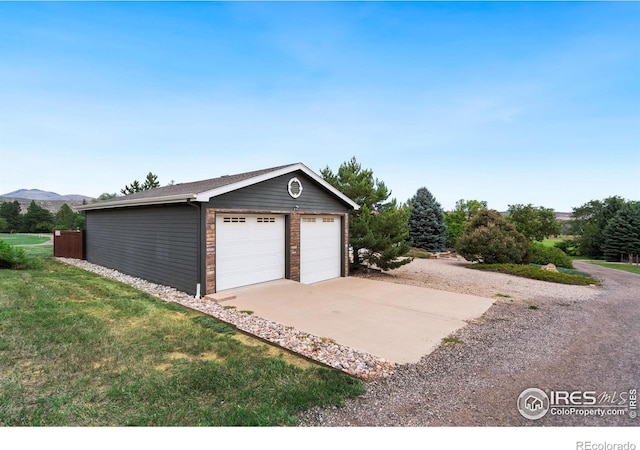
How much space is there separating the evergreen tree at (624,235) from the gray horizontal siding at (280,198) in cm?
2700

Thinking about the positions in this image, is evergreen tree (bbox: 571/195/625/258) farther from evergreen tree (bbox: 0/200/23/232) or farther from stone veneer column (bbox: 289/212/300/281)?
evergreen tree (bbox: 0/200/23/232)

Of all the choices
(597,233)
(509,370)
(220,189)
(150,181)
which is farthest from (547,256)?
(150,181)

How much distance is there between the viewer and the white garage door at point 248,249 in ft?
25.6

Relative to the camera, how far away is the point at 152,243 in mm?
9141

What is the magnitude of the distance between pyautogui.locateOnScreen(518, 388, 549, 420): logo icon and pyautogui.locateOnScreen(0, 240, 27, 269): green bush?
15.0m

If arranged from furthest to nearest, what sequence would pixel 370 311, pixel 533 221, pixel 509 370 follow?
1. pixel 533 221
2. pixel 370 311
3. pixel 509 370

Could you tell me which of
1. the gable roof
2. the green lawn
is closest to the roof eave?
the gable roof

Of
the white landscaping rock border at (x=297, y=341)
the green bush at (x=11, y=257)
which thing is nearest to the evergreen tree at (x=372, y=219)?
the white landscaping rock border at (x=297, y=341)

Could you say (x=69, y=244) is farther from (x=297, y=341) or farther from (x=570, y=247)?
(x=570, y=247)

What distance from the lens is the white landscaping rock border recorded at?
13.0 ft

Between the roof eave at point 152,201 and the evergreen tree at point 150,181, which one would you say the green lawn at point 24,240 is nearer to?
the evergreen tree at point 150,181

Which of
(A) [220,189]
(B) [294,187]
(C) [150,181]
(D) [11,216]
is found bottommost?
(D) [11,216]

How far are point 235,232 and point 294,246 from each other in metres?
2.04

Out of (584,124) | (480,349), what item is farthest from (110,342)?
(584,124)
